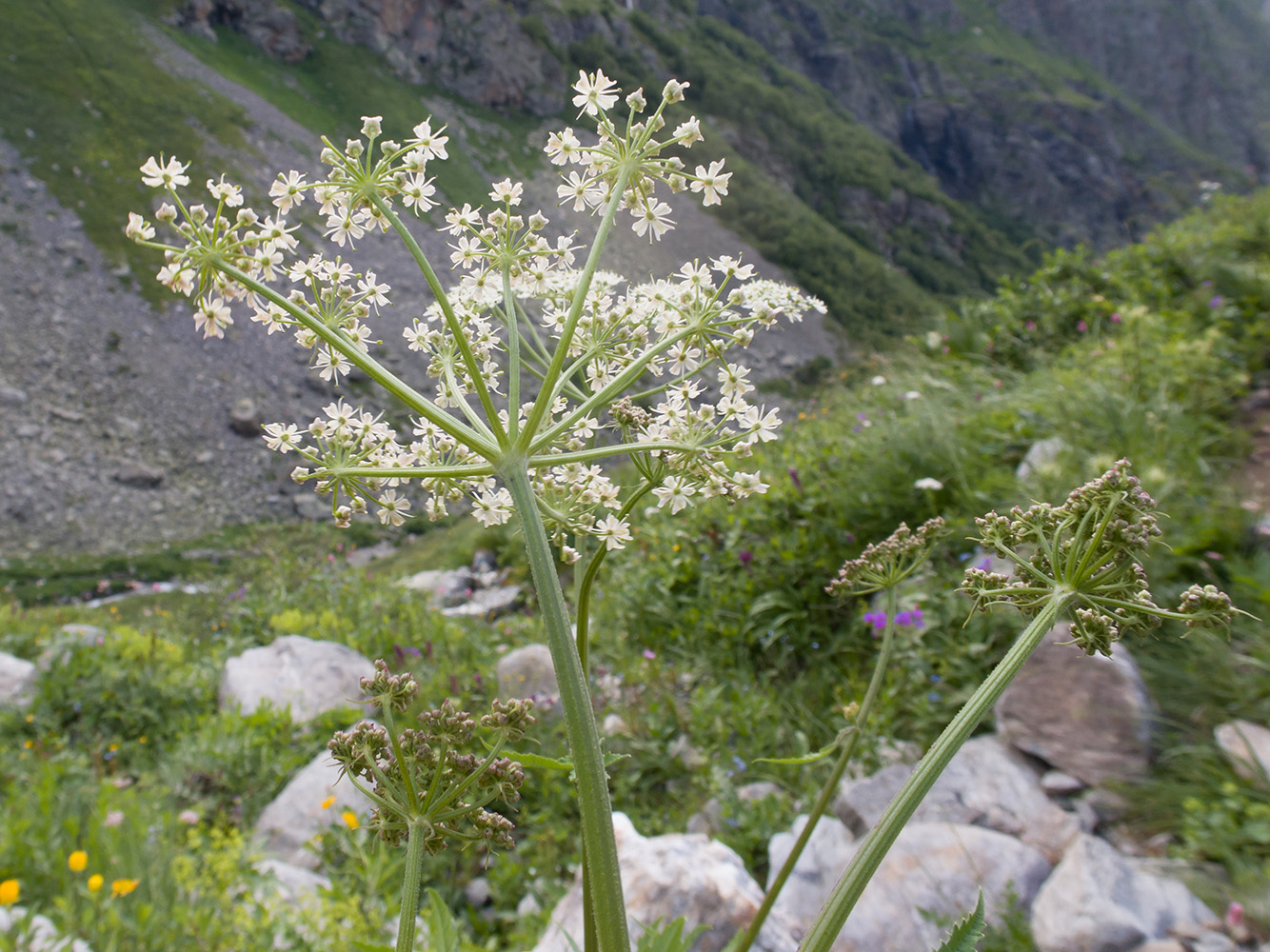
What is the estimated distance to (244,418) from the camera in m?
39.3

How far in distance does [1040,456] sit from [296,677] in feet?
23.3

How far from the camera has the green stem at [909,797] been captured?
0.84 metres

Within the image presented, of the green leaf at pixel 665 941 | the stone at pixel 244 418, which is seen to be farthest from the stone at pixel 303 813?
the stone at pixel 244 418

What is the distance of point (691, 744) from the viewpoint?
5562 mm

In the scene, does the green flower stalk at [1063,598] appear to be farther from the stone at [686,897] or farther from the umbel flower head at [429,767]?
the stone at [686,897]

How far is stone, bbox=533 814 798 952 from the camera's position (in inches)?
127

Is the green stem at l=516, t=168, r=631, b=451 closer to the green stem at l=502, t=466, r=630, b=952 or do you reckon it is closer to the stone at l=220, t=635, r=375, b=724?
the green stem at l=502, t=466, r=630, b=952

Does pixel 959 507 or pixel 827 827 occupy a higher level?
pixel 959 507

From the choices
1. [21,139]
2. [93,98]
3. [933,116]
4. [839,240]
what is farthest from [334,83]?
[933,116]

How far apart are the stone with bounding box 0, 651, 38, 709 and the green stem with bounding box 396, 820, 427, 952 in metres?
7.99

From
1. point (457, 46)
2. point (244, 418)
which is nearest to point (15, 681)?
point (244, 418)

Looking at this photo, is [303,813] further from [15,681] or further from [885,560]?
[885,560]

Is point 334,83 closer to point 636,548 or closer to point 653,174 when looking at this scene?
point 636,548

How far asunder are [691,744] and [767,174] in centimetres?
9891
